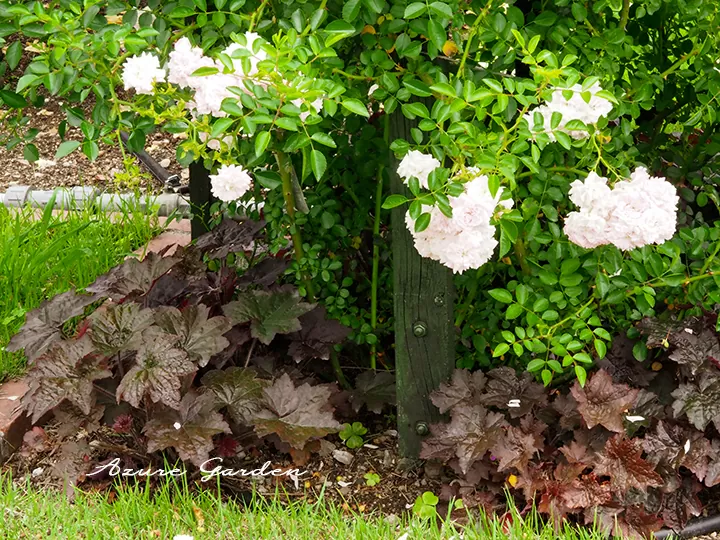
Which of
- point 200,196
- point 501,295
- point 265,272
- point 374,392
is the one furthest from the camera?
point 200,196

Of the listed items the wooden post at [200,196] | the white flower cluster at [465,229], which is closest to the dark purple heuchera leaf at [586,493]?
the white flower cluster at [465,229]

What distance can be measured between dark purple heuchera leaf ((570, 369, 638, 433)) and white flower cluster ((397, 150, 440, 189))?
749 mm

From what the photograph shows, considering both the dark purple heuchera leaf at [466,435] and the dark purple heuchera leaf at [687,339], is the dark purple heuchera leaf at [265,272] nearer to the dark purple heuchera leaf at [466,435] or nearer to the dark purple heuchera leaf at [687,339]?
the dark purple heuchera leaf at [466,435]

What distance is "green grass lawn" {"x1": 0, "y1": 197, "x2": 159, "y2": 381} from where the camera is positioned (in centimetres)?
309

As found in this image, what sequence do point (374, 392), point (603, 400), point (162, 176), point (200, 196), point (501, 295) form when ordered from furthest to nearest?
point (162, 176)
point (200, 196)
point (374, 392)
point (603, 400)
point (501, 295)

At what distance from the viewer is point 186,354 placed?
7.57 feet

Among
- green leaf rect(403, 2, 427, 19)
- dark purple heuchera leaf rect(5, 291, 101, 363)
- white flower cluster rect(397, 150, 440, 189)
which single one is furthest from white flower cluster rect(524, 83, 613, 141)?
dark purple heuchera leaf rect(5, 291, 101, 363)

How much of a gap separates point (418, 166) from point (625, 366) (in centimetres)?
98

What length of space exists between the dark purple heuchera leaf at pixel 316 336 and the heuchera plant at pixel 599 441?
0.36m

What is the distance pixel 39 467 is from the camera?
2.61 meters

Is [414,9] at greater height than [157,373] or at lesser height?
greater

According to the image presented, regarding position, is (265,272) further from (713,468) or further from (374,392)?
(713,468)

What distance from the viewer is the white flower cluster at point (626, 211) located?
193cm

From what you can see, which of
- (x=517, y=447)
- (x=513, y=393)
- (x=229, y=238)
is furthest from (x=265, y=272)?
(x=517, y=447)
